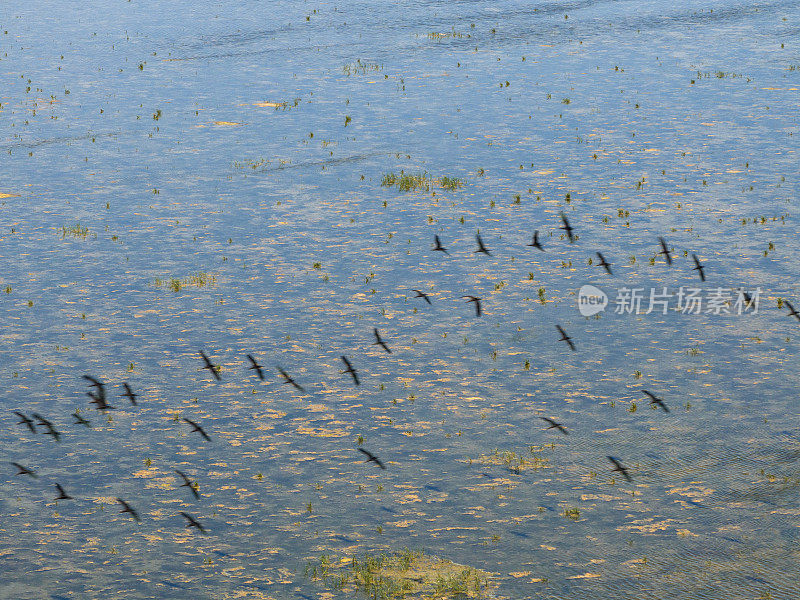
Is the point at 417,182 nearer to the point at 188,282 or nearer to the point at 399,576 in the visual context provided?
the point at 188,282

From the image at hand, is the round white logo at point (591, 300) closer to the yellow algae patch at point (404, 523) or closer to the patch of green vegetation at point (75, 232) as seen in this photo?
the yellow algae patch at point (404, 523)

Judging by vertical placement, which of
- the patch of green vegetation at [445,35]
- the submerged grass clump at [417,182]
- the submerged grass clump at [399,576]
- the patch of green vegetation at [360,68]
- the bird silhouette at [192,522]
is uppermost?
the patch of green vegetation at [445,35]

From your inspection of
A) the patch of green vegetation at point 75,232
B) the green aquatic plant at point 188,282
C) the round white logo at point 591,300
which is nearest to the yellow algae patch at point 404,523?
the round white logo at point 591,300

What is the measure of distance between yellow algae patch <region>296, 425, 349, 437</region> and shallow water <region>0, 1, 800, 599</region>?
0.08m

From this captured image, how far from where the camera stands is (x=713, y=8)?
84188mm

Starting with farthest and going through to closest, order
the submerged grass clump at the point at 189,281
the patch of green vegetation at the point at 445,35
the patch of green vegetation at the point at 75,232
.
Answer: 1. the patch of green vegetation at the point at 445,35
2. the patch of green vegetation at the point at 75,232
3. the submerged grass clump at the point at 189,281

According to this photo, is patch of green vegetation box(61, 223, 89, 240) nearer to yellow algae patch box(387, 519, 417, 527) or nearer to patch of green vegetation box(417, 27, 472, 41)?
yellow algae patch box(387, 519, 417, 527)

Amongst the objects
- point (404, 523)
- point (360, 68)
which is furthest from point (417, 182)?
point (404, 523)

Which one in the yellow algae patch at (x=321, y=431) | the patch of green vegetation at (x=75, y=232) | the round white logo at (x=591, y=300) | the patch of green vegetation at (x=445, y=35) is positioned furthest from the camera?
the patch of green vegetation at (x=445, y=35)

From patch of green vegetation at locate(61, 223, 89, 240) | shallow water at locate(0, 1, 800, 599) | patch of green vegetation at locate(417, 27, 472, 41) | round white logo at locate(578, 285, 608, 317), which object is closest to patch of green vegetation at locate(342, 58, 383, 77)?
shallow water at locate(0, 1, 800, 599)

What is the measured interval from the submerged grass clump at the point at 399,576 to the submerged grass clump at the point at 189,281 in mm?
15767

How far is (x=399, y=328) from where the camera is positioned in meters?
29.5

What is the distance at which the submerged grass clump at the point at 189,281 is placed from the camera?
33.1 meters

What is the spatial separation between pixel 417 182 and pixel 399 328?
15279mm
